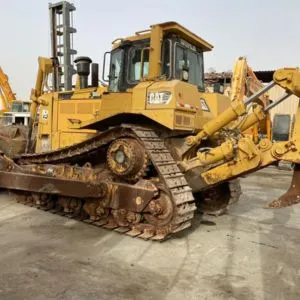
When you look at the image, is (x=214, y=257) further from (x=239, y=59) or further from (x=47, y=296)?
(x=239, y=59)

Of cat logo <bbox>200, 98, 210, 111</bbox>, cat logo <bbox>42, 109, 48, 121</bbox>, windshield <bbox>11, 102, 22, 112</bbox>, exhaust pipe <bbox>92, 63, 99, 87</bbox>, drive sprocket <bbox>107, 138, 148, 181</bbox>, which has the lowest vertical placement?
drive sprocket <bbox>107, 138, 148, 181</bbox>

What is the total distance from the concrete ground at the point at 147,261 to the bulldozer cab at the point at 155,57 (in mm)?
2432

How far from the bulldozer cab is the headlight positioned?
45 centimetres

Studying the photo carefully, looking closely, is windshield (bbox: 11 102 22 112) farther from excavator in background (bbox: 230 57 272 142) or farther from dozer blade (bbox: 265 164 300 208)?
dozer blade (bbox: 265 164 300 208)

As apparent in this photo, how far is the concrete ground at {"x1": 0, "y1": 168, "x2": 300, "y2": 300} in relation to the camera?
3813 millimetres

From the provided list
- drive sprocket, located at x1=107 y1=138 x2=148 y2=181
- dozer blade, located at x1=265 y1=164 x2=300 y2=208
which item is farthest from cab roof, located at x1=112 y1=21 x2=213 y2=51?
dozer blade, located at x1=265 y1=164 x2=300 y2=208

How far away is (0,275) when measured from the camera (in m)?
4.05

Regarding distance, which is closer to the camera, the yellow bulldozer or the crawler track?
the crawler track

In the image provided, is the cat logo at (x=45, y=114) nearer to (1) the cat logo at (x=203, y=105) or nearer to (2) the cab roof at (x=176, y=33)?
(2) the cab roof at (x=176, y=33)

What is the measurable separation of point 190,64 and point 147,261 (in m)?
3.50

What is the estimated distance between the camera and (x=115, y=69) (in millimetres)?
6578

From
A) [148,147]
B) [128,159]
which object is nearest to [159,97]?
[148,147]

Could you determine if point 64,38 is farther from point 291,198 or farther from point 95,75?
point 291,198

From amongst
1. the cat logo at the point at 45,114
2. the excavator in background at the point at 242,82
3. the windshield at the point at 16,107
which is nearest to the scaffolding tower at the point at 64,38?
the cat logo at the point at 45,114
